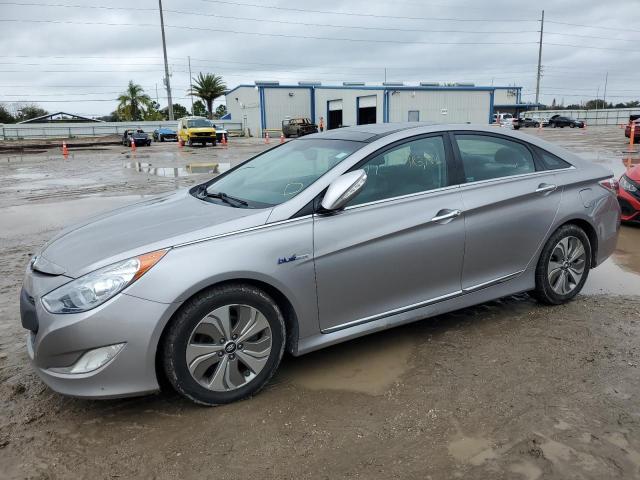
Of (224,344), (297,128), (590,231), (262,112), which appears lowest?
(297,128)

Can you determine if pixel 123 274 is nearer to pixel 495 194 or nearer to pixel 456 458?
pixel 456 458

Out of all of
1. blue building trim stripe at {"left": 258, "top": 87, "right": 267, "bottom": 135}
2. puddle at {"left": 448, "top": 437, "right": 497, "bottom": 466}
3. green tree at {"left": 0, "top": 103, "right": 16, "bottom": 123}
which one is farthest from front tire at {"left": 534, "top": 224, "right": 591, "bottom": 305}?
green tree at {"left": 0, "top": 103, "right": 16, "bottom": 123}

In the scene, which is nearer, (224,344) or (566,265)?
(224,344)

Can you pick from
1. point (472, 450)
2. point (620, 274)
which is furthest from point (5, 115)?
point (472, 450)

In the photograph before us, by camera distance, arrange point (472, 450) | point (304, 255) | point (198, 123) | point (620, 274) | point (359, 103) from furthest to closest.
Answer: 1. point (359, 103)
2. point (198, 123)
3. point (620, 274)
4. point (304, 255)
5. point (472, 450)

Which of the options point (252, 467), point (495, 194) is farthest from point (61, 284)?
point (495, 194)

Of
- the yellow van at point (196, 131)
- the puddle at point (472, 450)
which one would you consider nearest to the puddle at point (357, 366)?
the puddle at point (472, 450)

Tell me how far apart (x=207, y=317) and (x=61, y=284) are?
0.79 metres

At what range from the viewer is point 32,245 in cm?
704

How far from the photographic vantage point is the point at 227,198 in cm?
368

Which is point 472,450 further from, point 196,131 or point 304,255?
point 196,131

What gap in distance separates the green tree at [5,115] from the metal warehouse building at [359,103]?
36.7 metres

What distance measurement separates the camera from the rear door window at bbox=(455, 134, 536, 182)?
13.0 feet

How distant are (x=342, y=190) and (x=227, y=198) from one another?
94 cm
